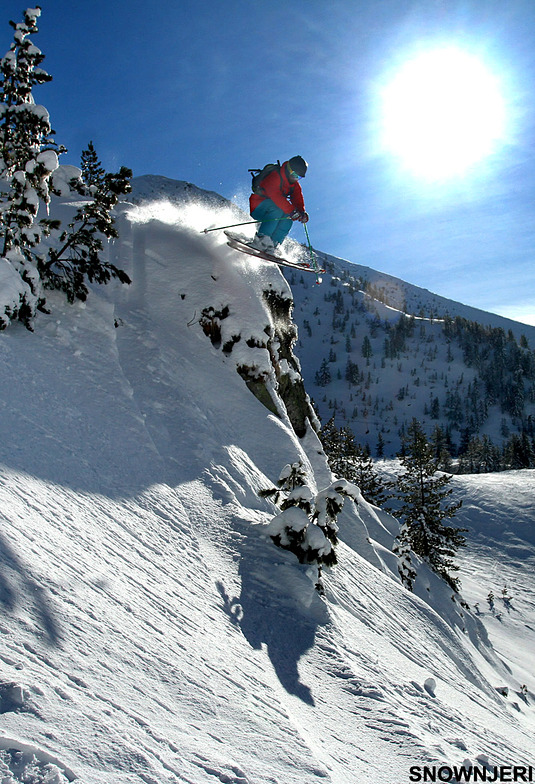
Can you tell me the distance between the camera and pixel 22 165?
7.42 metres

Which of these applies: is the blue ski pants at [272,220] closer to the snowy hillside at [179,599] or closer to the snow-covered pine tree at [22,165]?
the snowy hillside at [179,599]

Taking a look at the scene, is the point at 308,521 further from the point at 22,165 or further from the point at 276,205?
the point at 276,205

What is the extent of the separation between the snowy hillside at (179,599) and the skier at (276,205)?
272 cm

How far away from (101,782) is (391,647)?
18.9ft

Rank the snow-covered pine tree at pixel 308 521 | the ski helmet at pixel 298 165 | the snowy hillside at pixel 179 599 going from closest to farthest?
the snowy hillside at pixel 179 599 → the snow-covered pine tree at pixel 308 521 → the ski helmet at pixel 298 165

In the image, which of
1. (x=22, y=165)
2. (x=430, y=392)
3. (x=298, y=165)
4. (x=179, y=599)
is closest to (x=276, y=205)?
(x=298, y=165)

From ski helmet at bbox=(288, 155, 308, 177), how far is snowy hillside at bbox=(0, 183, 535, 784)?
Result: 397cm

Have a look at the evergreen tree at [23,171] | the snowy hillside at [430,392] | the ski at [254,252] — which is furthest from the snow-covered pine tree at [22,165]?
the snowy hillside at [430,392]

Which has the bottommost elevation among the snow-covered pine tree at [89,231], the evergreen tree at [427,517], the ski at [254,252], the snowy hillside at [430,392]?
the evergreen tree at [427,517]

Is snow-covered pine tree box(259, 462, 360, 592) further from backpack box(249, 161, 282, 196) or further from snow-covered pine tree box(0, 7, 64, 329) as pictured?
backpack box(249, 161, 282, 196)

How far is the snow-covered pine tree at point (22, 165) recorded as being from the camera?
23.8 ft

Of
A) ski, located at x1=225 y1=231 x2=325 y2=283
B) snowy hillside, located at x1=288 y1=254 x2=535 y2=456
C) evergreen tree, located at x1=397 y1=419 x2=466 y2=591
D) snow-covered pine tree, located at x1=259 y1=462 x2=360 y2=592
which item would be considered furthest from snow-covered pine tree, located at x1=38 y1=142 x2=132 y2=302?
snowy hillside, located at x1=288 y1=254 x2=535 y2=456

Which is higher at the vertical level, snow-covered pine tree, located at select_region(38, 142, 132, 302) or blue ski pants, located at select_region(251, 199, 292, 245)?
blue ski pants, located at select_region(251, 199, 292, 245)

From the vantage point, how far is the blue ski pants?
13.0 metres
